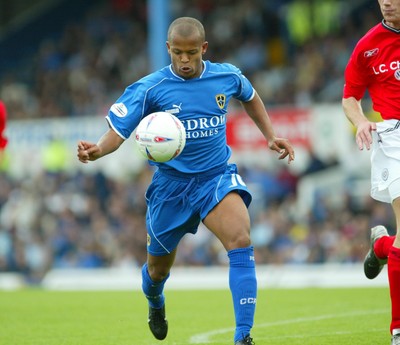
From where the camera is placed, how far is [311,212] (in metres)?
18.3

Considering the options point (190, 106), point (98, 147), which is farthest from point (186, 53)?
point (98, 147)

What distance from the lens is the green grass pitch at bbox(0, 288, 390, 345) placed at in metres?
8.31

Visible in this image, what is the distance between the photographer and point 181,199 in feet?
24.5

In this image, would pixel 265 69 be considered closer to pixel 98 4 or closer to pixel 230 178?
pixel 98 4

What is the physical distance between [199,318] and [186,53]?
4.05m

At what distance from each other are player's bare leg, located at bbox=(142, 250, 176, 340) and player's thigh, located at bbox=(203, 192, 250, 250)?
28.7 inches

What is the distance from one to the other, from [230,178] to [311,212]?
11.1 metres

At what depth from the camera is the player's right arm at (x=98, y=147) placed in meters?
6.72

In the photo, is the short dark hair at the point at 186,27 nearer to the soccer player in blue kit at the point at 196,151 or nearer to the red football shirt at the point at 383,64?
the soccer player in blue kit at the point at 196,151

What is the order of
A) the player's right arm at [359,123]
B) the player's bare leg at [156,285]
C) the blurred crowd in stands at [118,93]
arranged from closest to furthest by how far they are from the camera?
the player's right arm at [359,123] → the player's bare leg at [156,285] → the blurred crowd in stands at [118,93]

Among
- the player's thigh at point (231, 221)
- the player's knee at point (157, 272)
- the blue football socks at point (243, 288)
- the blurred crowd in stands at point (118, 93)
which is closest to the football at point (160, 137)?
the player's thigh at point (231, 221)

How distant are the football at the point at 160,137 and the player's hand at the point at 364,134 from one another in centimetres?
126

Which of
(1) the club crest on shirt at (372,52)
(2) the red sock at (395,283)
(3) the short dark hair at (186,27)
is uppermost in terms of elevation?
A: (3) the short dark hair at (186,27)

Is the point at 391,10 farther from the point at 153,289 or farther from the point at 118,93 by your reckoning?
the point at 118,93
